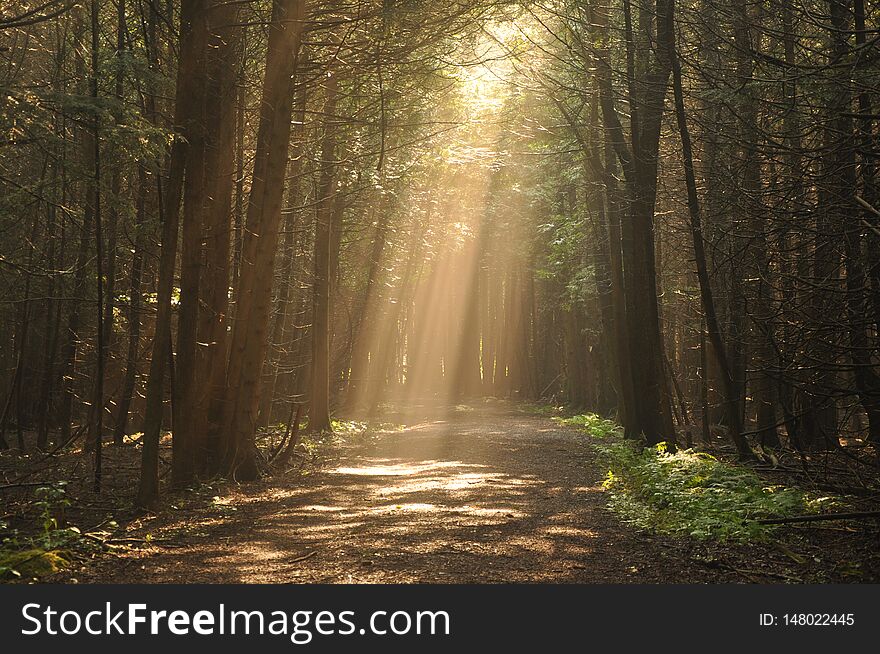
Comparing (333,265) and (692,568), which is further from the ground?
Answer: (333,265)

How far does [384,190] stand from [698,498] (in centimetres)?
1368

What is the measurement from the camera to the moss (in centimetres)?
684

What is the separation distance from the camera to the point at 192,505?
1133 cm

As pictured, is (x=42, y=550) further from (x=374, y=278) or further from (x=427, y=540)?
(x=374, y=278)

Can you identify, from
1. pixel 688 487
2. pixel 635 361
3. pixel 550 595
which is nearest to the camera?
pixel 550 595

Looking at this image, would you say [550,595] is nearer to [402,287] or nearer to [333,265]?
[333,265]

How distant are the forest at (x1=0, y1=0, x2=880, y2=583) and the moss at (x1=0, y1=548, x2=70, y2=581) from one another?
3 cm

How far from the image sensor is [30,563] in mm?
7117

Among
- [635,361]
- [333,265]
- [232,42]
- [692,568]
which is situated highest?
[232,42]

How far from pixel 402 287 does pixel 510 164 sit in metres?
8.93

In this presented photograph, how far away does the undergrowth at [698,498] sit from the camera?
340 inches

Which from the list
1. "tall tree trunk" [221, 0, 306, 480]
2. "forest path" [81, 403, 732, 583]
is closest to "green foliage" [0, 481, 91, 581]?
"forest path" [81, 403, 732, 583]

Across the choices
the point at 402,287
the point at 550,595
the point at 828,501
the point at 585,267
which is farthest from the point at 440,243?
the point at 550,595

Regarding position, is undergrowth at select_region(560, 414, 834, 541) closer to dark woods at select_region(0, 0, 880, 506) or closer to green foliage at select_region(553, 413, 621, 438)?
dark woods at select_region(0, 0, 880, 506)
